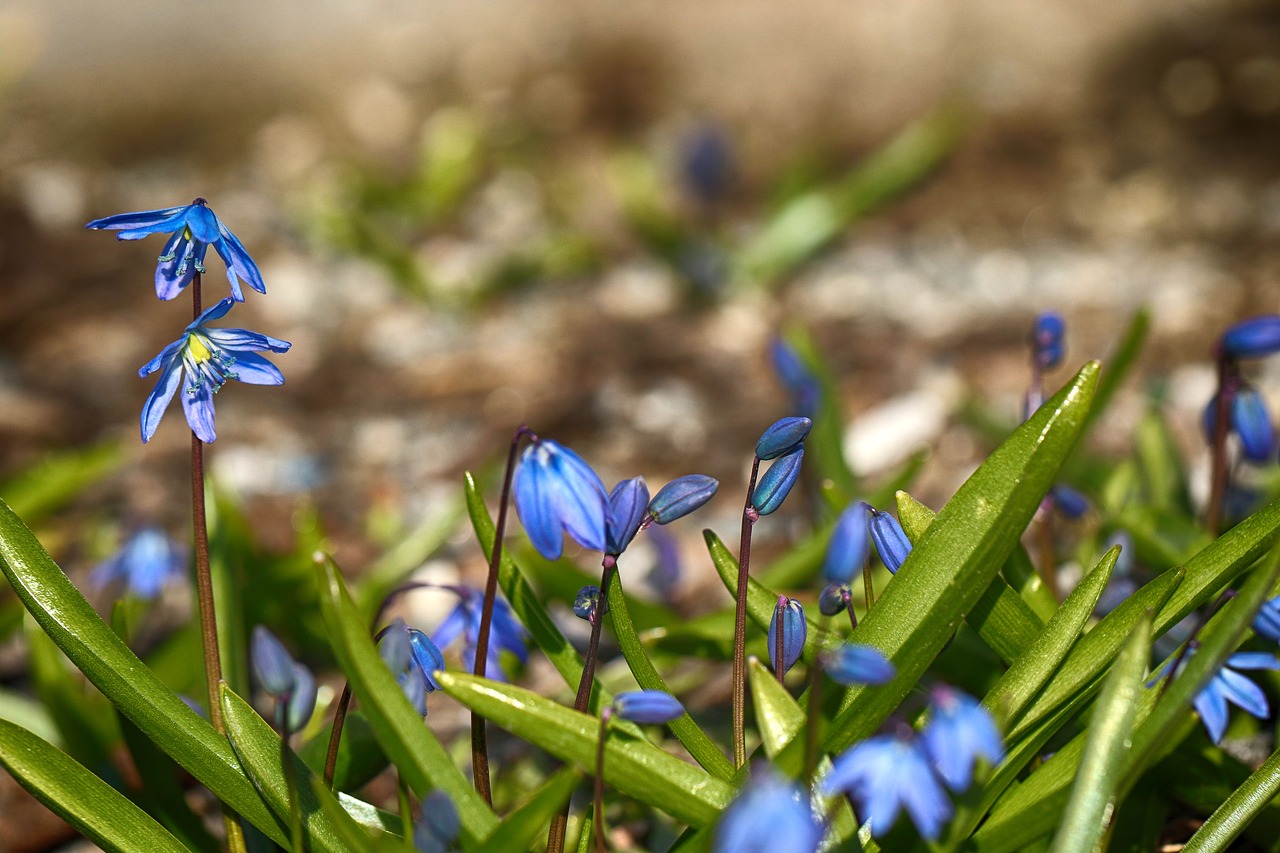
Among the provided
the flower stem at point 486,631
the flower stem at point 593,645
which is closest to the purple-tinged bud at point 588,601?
the flower stem at point 593,645

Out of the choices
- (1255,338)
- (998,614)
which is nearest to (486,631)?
(998,614)

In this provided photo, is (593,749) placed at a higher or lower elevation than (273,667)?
lower

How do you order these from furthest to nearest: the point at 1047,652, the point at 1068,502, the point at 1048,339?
1. the point at 1068,502
2. the point at 1048,339
3. the point at 1047,652

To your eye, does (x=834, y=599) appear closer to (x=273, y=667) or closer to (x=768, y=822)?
(x=768, y=822)

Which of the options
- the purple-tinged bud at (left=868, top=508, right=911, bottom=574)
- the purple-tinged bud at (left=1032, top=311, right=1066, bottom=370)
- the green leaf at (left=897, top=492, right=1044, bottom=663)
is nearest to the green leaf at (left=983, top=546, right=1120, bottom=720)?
the green leaf at (left=897, top=492, right=1044, bottom=663)

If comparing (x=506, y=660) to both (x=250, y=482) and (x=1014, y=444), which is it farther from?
(x=250, y=482)

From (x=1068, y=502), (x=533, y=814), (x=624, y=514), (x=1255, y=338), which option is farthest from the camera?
(x=1068, y=502)

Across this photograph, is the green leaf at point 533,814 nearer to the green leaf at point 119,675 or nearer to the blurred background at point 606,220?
the green leaf at point 119,675
